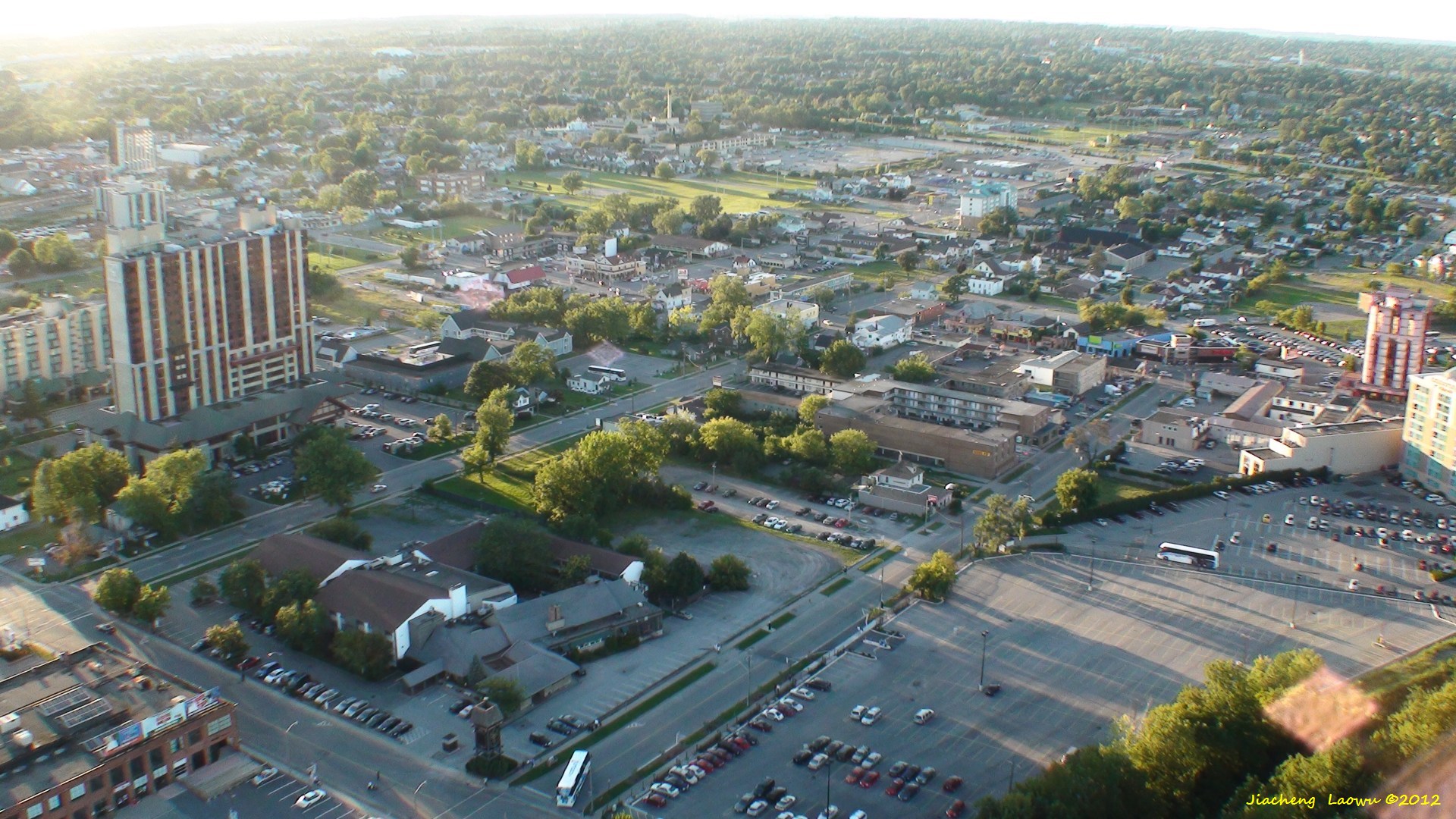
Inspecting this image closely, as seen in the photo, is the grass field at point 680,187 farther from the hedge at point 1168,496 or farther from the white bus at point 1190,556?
the white bus at point 1190,556

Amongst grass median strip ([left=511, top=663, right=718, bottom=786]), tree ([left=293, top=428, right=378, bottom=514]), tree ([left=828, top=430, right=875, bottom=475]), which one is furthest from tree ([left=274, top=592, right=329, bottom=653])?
tree ([left=828, top=430, right=875, bottom=475])

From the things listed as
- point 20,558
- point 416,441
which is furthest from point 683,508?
point 20,558

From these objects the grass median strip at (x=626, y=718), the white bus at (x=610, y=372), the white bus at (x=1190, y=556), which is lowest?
the grass median strip at (x=626, y=718)

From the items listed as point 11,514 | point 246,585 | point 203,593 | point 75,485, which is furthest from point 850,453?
point 11,514

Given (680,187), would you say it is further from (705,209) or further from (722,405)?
(722,405)

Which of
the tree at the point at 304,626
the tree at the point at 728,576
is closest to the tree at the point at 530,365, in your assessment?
the tree at the point at 728,576

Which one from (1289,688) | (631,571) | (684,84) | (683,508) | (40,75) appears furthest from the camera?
(684,84)

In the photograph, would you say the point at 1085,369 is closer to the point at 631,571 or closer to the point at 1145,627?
the point at 1145,627
